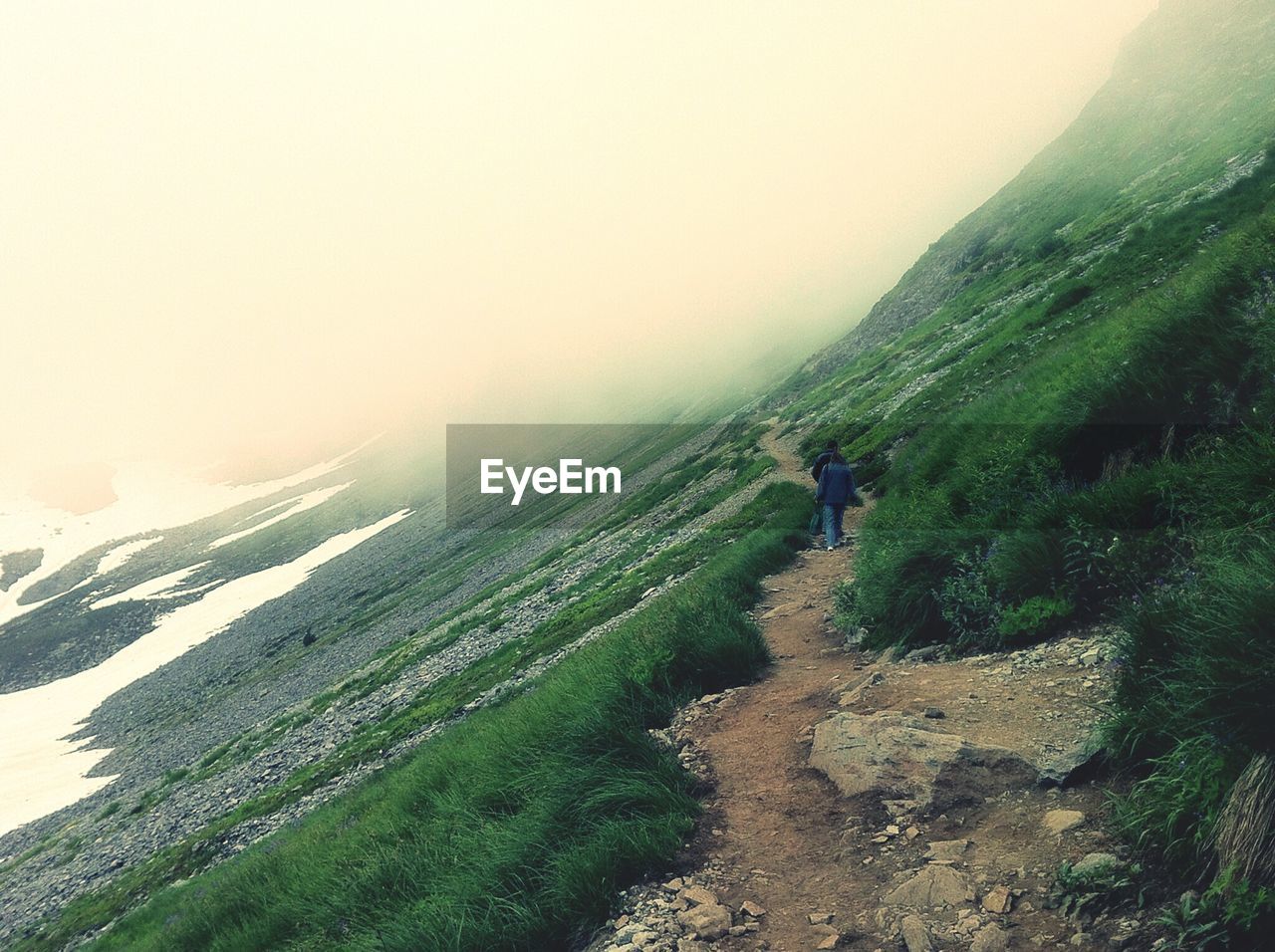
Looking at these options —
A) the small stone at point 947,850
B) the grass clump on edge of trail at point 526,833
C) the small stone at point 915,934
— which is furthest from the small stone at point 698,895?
the small stone at point 947,850

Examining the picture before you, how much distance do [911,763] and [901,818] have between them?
657mm

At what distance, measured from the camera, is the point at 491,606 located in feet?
153

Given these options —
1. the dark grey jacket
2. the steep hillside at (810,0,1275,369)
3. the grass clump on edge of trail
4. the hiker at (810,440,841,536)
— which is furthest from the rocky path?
the steep hillside at (810,0,1275,369)

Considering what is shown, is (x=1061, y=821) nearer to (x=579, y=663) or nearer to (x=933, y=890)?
(x=933, y=890)

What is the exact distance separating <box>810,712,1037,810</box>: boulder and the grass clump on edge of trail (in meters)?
1.62

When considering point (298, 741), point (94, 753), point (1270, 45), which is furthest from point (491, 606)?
point (1270, 45)

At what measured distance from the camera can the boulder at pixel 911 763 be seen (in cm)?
606

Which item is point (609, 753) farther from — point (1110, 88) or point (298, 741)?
point (1110, 88)

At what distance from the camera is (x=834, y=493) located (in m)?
18.8

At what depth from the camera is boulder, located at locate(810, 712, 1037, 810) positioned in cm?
606

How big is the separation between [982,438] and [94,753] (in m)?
110

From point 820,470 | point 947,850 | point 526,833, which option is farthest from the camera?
point 820,470

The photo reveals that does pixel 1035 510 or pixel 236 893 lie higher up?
pixel 1035 510

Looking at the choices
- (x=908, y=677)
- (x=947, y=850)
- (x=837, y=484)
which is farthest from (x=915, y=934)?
(x=837, y=484)
